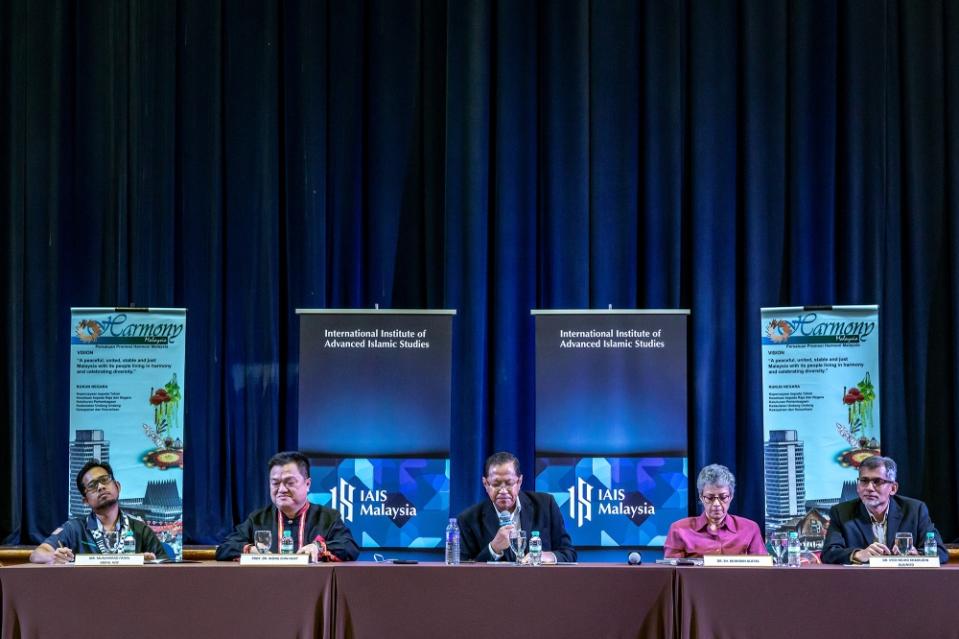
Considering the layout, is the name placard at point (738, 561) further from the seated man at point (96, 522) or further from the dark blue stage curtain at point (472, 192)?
the dark blue stage curtain at point (472, 192)

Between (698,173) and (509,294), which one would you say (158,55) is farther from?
(698,173)

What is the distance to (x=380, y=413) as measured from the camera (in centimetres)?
651

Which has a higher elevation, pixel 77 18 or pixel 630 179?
pixel 77 18

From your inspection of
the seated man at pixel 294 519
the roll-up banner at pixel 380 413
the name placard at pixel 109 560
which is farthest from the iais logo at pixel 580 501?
the name placard at pixel 109 560

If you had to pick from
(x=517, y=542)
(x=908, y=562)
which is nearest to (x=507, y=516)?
(x=517, y=542)

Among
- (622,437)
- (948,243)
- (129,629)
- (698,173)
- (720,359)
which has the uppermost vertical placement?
(698,173)

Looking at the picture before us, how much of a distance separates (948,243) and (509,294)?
2.77 metres

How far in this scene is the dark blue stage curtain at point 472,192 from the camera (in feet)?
23.7

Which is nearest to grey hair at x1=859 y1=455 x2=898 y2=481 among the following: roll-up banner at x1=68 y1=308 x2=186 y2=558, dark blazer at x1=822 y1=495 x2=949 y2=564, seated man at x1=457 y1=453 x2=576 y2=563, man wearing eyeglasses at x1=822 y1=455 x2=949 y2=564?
man wearing eyeglasses at x1=822 y1=455 x2=949 y2=564

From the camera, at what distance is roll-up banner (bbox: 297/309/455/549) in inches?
252

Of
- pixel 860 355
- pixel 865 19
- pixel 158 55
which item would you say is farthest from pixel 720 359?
pixel 158 55

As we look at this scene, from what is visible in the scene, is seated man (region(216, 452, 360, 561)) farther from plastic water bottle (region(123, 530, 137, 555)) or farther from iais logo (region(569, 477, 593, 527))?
iais logo (region(569, 477, 593, 527))

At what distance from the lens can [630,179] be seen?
738cm

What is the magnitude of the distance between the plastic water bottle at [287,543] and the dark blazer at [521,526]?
80cm
